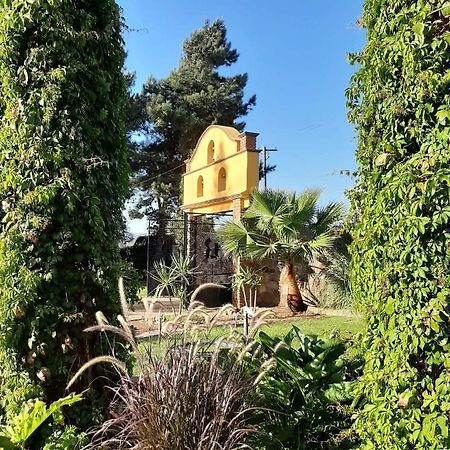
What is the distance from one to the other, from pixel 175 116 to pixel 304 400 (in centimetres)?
2495

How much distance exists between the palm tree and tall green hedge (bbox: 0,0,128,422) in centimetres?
906

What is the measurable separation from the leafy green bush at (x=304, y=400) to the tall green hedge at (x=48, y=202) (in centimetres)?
118

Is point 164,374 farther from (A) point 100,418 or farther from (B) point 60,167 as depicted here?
(B) point 60,167

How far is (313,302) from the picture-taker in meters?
14.4

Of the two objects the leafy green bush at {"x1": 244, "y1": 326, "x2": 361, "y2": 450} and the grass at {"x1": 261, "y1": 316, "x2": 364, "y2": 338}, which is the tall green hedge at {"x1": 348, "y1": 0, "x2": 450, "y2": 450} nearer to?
the leafy green bush at {"x1": 244, "y1": 326, "x2": 361, "y2": 450}

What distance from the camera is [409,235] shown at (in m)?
2.37

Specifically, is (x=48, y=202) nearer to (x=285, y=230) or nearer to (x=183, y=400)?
(x=183, y=400)

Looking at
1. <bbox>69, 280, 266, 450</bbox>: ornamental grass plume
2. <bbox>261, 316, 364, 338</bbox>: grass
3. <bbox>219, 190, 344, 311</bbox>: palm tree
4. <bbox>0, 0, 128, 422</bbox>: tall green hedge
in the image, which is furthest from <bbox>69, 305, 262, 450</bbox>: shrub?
<bbox>219, 190, 344, 311</bbox>: palm tree

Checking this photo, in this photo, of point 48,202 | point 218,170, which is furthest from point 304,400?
point 218,170

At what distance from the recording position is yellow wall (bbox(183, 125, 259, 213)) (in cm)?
1387

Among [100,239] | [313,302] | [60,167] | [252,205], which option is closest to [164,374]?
[100,239]

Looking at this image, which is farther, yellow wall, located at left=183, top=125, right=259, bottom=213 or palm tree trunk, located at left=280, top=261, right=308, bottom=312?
yellow wall, located at left=183, top=125, right=259, bottom=213

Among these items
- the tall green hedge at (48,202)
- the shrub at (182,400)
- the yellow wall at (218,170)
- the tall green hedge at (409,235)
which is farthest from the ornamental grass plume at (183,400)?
the yellow wall at (218,170)

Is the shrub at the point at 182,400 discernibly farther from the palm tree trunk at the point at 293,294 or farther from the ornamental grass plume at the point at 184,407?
the palm tree trunk at the point at 293,294
